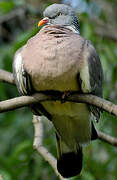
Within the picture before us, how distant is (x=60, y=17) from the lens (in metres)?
3.03

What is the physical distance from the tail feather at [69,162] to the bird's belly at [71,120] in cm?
6

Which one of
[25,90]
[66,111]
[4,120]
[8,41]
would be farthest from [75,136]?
[8,41]

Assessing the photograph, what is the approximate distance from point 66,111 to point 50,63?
385 mm

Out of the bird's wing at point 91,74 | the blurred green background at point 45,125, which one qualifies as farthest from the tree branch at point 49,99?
the blurred green background at point 45,125

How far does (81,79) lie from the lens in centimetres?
253

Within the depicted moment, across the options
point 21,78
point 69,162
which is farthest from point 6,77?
point 69,162

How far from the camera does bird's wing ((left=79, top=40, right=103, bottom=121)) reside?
2.54m

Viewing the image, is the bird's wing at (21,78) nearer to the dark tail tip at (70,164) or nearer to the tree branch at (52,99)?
the tree branch at (52,99)

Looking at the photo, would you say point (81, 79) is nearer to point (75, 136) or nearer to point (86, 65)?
point (86, 65)

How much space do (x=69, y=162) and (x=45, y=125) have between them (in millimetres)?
910

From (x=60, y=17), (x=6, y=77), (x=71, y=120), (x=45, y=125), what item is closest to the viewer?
(x=6, y=77)

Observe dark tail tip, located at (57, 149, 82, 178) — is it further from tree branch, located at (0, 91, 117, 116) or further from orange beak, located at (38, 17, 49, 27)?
orange beak, located at (38, 17, 49, 27)

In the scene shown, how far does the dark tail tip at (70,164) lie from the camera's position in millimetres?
2937

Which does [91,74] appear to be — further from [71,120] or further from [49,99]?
[71,120]
